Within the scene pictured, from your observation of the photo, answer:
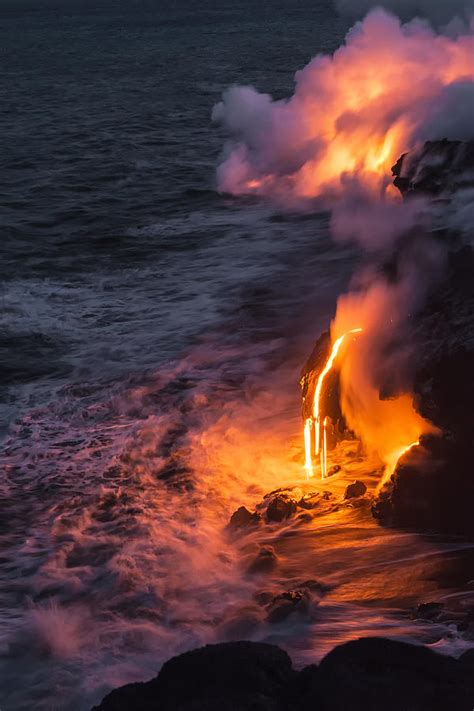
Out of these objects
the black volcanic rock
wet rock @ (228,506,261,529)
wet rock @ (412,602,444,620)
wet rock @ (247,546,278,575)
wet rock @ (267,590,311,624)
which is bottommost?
wet rock @ (412,602,444,620)

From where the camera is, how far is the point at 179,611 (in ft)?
27.3

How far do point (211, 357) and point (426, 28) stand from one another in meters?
16.0

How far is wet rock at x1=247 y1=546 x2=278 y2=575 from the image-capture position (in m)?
8.88

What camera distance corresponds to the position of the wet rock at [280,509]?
9727mm

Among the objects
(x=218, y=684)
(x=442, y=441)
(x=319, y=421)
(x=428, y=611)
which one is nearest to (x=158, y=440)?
(x=319, y=421)

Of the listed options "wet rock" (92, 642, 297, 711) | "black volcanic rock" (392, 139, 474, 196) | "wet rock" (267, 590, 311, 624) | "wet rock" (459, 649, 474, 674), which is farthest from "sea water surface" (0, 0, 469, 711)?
"black volcanic rock" (392, 139, 474, 196)

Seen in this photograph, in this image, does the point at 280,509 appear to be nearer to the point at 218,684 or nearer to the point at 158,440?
the point at 158,440

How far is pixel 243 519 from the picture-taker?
9.72 meters

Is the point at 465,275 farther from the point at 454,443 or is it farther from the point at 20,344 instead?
the point at 20,344

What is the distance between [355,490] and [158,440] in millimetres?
2998

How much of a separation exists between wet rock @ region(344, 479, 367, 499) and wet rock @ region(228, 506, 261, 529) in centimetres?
99

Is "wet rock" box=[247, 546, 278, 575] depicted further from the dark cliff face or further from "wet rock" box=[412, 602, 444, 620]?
"wet rock" box=[412, 602, 444, 620]

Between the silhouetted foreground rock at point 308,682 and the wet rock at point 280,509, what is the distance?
3.77m

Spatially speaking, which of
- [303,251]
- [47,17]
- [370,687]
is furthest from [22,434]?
[47,17]
